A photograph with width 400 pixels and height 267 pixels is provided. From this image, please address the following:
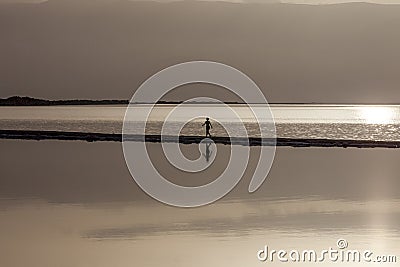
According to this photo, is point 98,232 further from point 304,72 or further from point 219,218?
point 304,72

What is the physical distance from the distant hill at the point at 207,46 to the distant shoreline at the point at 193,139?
94mm

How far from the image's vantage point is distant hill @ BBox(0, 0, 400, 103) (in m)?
1.81

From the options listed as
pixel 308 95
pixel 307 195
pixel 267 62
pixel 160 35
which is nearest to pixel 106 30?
pixel 160 35

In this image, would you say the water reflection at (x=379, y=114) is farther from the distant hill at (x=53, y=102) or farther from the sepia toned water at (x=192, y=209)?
the distant hill at (x=53, y=102)

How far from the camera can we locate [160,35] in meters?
1.83

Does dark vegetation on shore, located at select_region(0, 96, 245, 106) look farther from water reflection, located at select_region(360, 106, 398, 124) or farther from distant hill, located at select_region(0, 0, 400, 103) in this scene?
water reflection, located at select_region(360, 106, 398, 124)

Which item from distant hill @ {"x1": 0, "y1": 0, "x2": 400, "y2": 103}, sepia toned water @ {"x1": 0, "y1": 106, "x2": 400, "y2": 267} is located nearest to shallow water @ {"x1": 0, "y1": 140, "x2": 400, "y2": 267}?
sepia toned water @ {"x1": 0, "y1": 106, "x2": 400, "y2": 267}

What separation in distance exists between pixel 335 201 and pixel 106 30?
27.3 inches

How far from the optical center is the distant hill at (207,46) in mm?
1811

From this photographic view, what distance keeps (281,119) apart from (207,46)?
251 mm

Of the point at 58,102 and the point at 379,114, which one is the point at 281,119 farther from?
the point at 58,102

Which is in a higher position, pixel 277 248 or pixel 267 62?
pixel 267 62

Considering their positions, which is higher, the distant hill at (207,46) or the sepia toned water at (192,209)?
the distant hill at (207,46)

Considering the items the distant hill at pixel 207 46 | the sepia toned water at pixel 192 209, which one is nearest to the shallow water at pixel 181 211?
the sepia toned water at pixel 192 209
